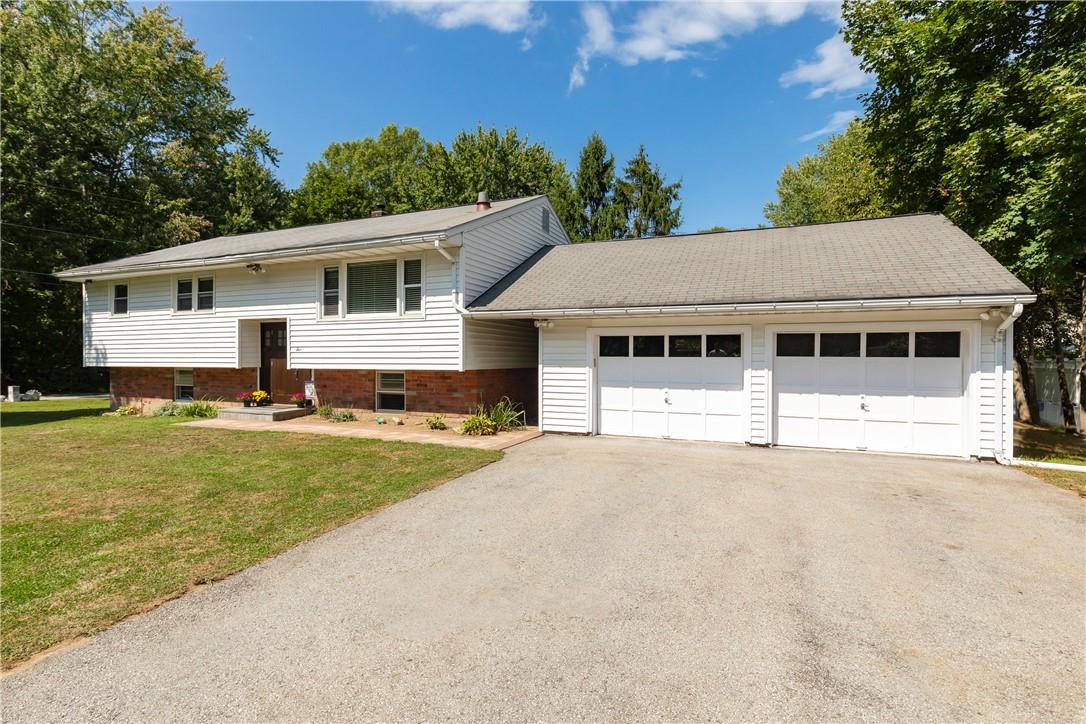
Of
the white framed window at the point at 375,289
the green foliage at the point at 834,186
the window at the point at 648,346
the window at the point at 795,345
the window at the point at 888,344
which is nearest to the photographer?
the window at the point at 888,344

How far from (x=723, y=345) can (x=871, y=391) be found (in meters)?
A: 2.62

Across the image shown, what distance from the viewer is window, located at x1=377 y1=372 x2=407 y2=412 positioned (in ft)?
40.4

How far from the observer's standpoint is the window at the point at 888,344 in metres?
8.34

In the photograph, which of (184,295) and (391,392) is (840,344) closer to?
(391,392)

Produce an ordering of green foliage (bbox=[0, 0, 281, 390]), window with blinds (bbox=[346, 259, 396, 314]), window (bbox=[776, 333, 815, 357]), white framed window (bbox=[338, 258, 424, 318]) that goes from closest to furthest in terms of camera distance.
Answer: window (bbox=[776, 333, 815, 357]) → white framed window (bbox=[338, 258, 424, 318]) → window with blinds (bbox=[346, 259, 396, 314]) → green foliage (bbox=[0, 0, 281, 390])

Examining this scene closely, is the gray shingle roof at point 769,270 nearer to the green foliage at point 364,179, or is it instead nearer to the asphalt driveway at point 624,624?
the asphalt driveway at point 624,624

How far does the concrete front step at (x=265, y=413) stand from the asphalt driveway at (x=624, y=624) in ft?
27.6

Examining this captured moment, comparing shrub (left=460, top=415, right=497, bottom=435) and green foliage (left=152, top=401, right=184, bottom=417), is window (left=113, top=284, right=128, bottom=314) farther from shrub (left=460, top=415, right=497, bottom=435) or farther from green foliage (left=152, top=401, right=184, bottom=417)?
shrub (left=460, top=415, right=497, bottom=435)

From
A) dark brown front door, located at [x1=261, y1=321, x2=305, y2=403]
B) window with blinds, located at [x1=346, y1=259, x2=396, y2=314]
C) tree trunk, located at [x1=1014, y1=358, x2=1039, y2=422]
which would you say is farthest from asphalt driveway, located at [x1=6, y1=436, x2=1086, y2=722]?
tree trunk, located at [x1=1014, y1=358, x2=1039, y2=422]

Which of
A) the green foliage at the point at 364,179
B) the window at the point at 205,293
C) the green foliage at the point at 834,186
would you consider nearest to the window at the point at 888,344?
the green foliage at the point at 834,186

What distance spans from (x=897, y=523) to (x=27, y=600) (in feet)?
25.0

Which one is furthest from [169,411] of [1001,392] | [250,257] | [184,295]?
[1001,392]

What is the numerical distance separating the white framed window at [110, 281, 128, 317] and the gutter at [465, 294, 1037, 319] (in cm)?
1200

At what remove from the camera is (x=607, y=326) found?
33.7 ft
